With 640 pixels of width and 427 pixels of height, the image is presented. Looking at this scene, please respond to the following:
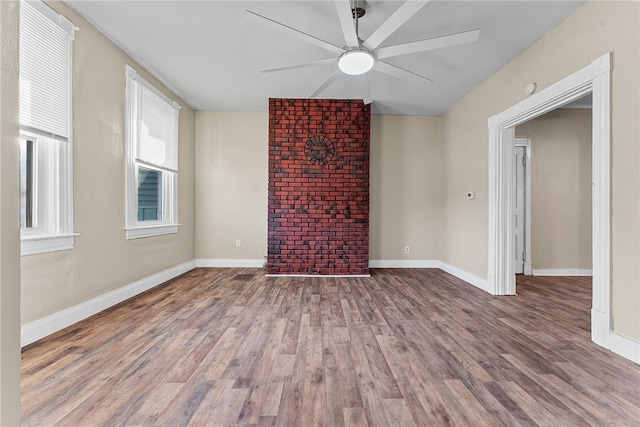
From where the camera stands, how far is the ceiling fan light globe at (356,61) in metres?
2.37

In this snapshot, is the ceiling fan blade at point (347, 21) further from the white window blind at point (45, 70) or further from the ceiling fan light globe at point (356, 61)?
the white window blind at point (45, 70)

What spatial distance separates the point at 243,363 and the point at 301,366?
37 cm

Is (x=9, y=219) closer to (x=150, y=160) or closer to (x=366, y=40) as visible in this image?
(x=366, y=40)

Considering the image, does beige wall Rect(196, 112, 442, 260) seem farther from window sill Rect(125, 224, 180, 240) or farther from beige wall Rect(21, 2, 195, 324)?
beige wall Rect(21, 2, 195, 324)

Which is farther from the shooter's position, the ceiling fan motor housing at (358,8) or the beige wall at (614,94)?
the ceiling fan motor housing at (358,8)

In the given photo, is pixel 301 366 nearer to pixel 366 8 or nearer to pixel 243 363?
pixel 243 363

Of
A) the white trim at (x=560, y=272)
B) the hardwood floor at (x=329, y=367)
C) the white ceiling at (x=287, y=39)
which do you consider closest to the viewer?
the hardwood floor at (x=329, y=367)

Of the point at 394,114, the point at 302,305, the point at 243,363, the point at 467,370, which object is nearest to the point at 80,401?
the point at 243,363

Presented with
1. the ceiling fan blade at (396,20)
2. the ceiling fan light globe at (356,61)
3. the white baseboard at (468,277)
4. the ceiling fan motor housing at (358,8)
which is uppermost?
the ceiling fan motor housing at (358,8)

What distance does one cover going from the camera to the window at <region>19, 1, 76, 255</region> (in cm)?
218

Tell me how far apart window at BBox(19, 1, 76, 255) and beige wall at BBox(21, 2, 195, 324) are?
99 millimetres

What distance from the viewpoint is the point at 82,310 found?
8.68ft

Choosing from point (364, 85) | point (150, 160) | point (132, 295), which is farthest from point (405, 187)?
point (132, 295)

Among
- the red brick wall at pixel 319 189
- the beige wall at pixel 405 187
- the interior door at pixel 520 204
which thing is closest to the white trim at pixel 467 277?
the beige wall at pixel 405 187
